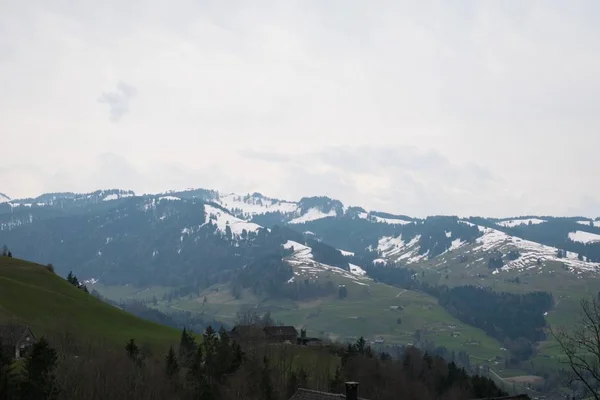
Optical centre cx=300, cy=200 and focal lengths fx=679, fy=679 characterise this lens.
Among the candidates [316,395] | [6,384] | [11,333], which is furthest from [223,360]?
[316,395]

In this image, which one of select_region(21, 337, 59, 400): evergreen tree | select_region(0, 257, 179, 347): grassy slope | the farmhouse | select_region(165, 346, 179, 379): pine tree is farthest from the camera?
select_region(0, 257, 179, 347): grassy slope

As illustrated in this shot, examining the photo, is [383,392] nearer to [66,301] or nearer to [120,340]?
[120,340]

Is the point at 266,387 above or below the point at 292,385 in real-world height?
above

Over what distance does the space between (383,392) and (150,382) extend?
2082 inches

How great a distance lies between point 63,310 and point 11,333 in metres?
52.7

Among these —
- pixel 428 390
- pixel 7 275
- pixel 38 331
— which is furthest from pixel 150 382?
pixel 7 275

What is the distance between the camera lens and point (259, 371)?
353ft

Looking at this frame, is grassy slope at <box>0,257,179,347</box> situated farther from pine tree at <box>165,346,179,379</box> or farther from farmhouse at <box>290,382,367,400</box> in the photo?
farmhouse at <box>290,382,367,400</box>

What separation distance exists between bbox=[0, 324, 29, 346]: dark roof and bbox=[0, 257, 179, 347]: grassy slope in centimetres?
2002

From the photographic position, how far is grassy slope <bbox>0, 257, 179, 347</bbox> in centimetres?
15000

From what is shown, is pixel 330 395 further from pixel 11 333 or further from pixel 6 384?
pixel 11 333

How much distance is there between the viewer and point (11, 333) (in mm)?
111250

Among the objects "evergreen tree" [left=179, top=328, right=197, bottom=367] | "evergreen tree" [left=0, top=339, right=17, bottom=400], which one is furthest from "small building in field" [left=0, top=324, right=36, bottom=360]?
"evergreen tree" [left=0, top=339, right=17, bottom=400]

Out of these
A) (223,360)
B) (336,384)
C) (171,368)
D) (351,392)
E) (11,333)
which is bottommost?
(336,384)
